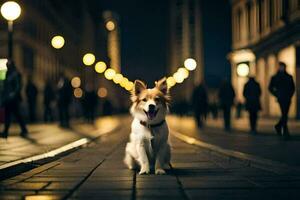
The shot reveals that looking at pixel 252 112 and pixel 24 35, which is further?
pixel 24 35

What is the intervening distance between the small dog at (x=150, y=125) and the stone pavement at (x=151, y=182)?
0.94ft

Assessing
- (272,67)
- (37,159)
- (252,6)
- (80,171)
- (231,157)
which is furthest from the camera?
(252,6)

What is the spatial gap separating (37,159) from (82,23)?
380 ft

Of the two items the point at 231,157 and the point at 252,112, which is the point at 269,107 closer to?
the point at 252,112

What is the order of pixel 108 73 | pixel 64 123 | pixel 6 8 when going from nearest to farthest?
pixel 6 8 → pixel 64 123 → pixel 108 73

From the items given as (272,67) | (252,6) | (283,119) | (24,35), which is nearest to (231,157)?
(283,119)

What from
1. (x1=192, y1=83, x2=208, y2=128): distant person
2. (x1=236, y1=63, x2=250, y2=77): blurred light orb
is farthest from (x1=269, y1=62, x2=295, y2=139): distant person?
(x1=236, y1=63, x2=250, y2=77): blurred light orb

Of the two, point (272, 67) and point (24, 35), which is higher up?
point (24, 35)

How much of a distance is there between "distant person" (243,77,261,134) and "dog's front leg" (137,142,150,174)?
11.5m

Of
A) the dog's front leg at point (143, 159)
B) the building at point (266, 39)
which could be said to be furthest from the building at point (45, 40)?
the dog's front leg at point (143, 159)

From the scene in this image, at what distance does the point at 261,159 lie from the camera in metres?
10.2

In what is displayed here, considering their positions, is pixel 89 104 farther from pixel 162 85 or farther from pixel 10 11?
pixel 162 85

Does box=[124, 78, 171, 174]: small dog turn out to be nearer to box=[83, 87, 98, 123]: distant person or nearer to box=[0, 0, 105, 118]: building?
box=[0, 0, 105, 118]: building

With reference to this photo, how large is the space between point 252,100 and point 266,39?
82.2 ft
